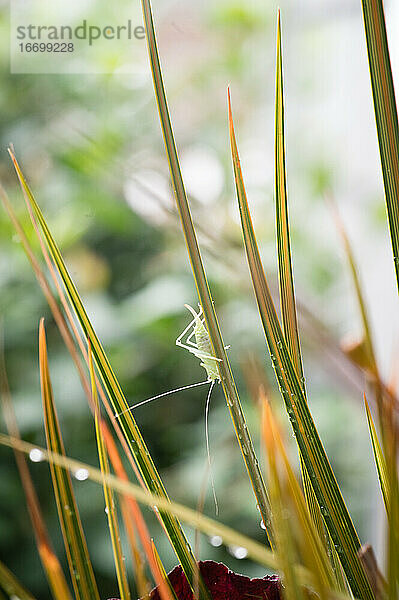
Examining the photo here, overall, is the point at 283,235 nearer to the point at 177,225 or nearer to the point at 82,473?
the point at 82,473

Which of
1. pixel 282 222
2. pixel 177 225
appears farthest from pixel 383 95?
pixel 177 225

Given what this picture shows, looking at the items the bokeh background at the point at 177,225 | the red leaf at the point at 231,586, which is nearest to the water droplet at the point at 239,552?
the red leaf at the point at 231,586

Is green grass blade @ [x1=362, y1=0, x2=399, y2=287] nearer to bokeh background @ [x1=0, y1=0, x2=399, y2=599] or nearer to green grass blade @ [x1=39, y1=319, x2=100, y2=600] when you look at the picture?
green grass blade @ [x1=39, y1=319, x2=100, y2=600]

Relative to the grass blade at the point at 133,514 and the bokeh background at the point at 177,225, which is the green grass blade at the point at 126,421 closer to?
the grass blade at the point at 133,514

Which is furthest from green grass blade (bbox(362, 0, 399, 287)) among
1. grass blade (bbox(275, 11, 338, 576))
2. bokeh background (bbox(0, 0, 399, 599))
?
bokeh background (bbox(0, 0, 399, 599))

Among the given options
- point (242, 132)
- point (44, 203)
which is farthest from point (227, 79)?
point (44, 203)

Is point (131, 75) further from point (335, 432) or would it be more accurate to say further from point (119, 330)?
point (335, 432)
